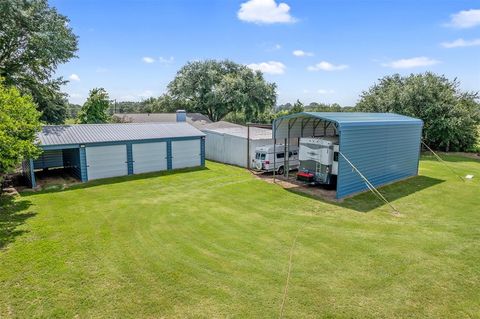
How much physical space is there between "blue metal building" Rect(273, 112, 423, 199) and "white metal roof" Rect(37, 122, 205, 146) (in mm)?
7771

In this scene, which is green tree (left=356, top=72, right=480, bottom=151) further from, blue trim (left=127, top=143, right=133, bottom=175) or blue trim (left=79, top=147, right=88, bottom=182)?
blue trim (left=79, top=147, right=88, bottom=182)

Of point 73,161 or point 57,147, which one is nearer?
point 57,147

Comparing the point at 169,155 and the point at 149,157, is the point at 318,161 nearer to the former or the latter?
the point at 169,155

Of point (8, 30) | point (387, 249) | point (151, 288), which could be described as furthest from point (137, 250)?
point (8, 30)

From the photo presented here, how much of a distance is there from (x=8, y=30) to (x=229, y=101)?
3109cm

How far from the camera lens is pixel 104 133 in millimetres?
20000

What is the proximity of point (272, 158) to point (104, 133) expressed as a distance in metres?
10.9

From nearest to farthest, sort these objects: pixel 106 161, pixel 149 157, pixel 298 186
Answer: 1. pixel 298 186
2. pixel 106 161
3. pixel 149 157

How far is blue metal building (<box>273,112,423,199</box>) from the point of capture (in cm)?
1578

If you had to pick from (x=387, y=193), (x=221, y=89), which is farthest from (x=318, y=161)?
(x=221, y=89)

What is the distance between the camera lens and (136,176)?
20016 mm

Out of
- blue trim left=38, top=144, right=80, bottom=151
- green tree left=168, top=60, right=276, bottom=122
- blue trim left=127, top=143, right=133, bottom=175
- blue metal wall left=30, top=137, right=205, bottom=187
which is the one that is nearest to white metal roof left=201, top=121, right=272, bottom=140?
blue metal wall left=30, top=137, right=205, bottom=187

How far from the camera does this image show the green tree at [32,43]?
21.5 m

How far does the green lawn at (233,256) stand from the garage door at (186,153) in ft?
21.1
